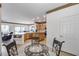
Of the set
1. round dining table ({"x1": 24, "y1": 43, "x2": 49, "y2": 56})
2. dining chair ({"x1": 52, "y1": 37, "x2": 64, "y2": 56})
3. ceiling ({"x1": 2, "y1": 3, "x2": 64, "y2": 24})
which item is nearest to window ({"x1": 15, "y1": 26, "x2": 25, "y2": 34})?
ceiling ({"x1": 2, "y1": 3, "x2": 64, "y2": 24})

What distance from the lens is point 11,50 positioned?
1769 mm

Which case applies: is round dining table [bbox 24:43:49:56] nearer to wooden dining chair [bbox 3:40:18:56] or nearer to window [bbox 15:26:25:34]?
wooden dining chair [bbox 3:40:18:56]

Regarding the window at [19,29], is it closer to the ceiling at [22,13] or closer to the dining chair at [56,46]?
the ceiling at [22,13]

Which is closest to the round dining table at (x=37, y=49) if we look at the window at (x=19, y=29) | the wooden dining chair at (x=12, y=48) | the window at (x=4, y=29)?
the wooden dining chair at (x=12, y=48)

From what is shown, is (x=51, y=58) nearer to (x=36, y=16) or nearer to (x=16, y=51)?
(x=16, y=51)

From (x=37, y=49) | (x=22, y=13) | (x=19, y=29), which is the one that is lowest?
(x=37, y=49)

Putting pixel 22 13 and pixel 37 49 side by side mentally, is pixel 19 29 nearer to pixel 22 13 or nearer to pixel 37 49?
pixel 22 13

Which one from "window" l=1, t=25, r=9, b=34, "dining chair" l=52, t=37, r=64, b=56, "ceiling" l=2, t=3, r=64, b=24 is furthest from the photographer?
"dining chair" l=52, t=37, r=64, b=56

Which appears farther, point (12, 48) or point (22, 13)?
point (22, 13)

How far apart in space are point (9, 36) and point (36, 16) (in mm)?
641

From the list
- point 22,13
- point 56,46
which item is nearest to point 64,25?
point 56,46

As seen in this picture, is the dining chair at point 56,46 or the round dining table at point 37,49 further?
the dining chair at point 56,46

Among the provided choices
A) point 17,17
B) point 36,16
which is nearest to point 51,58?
point 36,16

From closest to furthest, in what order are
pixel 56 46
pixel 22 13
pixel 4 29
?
pixel 4 29
pixel 22 13
pixel 56 46
